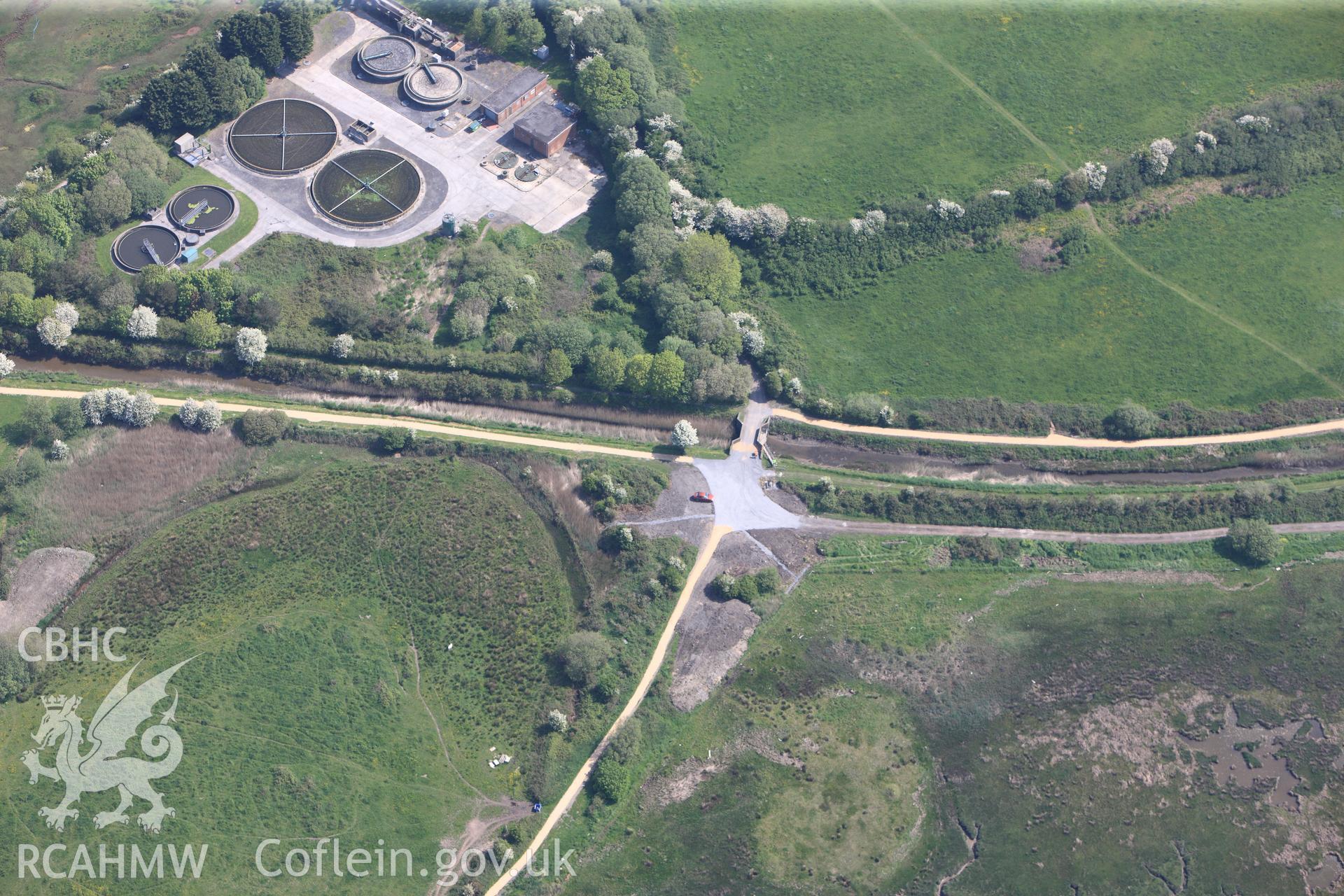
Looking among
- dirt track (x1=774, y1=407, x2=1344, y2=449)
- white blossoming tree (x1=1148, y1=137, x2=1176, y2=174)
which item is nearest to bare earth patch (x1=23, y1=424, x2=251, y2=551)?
dirt track (x1=774, y1=407, x2=1344, y2=449)

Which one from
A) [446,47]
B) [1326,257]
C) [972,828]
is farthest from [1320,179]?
[446,47]

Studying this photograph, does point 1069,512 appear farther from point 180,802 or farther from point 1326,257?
point 180,802

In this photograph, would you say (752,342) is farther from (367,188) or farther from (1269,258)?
(1269,258)

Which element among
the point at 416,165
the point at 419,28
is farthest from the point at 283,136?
the point at 419,28

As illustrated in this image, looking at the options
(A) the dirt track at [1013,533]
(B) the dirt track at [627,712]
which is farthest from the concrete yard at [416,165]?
(A) the dirt track at [1013,533]

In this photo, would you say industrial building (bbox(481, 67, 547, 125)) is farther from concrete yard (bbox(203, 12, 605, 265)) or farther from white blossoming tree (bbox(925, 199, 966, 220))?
white blossoming tree (bbox(925, 199, 966, 220))

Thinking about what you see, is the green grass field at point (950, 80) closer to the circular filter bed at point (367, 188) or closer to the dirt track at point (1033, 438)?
the dirt track at point (1033, 438)
